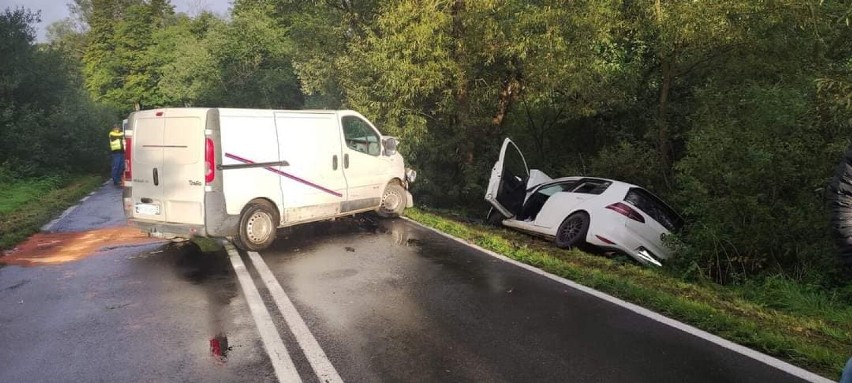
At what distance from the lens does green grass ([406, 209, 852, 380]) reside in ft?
14.4

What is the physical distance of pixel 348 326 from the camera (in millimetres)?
4941

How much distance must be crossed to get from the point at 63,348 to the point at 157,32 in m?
54.6

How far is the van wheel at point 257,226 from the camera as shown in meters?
7.81

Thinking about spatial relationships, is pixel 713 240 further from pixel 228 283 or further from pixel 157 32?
pixel 157 32

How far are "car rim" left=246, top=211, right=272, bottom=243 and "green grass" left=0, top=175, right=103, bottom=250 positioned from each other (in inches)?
152

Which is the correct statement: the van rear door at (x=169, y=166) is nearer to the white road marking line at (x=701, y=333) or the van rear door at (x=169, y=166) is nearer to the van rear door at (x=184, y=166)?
the van rear door at (x=184, y=166)

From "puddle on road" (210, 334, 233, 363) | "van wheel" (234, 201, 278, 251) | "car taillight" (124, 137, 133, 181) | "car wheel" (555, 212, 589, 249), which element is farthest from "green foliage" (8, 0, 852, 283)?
"puddle on road" (210, 334, 233, 363)

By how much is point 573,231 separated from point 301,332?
17.7 ft

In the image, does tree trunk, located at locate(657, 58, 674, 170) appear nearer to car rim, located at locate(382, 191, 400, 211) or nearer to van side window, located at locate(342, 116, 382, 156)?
car rim, located at locate(382, 191, 400, 211)

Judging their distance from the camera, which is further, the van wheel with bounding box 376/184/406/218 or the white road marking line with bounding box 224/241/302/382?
the van wheel with bounding box 376/184/406/218

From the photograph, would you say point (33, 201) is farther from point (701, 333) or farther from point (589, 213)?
point (701, 333)

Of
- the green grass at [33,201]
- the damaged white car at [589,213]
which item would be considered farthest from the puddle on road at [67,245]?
the damaged white car at [589,213]

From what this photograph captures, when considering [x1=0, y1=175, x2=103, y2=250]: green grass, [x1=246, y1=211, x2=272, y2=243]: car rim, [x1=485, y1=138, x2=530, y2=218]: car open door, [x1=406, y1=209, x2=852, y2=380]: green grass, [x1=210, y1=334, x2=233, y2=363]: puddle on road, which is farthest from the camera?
[x1=485, y1=138, x2=530, y2=218]: car open door

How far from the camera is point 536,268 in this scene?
7.12 metres
